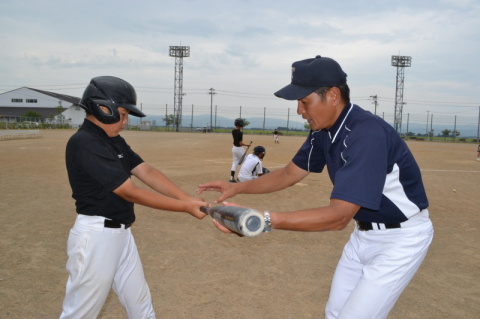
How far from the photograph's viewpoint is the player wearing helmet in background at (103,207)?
2.92 m

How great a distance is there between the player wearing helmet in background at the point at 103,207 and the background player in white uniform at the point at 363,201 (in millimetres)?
838

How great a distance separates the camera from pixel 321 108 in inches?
107

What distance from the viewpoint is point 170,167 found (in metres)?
16.3

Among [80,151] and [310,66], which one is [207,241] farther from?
[310,66]

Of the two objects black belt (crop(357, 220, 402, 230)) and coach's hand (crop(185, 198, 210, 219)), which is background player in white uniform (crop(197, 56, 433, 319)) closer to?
black belt (crop(357, 220, 402, 230))

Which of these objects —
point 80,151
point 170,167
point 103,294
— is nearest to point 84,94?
point 80,151

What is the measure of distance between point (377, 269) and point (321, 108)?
3.50 ft

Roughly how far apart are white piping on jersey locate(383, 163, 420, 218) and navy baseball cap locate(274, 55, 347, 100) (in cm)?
66

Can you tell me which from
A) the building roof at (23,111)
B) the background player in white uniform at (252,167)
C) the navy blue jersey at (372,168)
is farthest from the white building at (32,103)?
the navy blue jersey at (372,168)

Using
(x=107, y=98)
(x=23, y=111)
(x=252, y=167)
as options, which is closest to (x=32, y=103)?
(x=23, y=111)

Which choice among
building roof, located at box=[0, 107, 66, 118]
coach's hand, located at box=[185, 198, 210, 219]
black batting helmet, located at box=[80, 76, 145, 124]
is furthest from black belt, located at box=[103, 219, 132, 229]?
building roof, located at box=[0, 107, 66, 118]

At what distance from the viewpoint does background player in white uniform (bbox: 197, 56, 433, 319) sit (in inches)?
91.7

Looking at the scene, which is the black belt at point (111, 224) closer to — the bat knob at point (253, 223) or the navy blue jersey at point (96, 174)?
the navy blue jersey at point (96, 174)

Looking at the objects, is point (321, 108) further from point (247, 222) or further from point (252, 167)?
point (252, 167)
